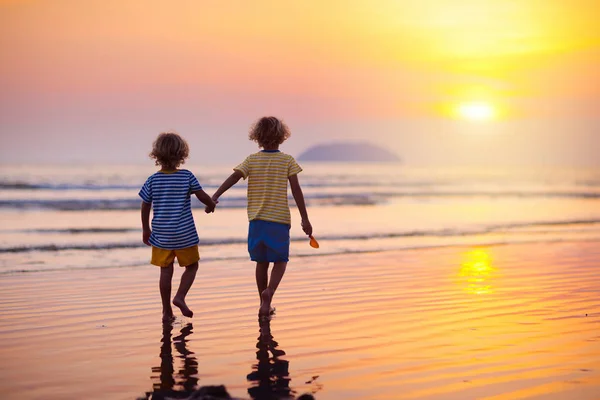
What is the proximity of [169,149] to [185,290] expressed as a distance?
1.16m

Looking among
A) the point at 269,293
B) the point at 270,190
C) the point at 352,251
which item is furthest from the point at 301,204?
the point at 352,251

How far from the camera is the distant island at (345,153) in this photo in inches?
5684

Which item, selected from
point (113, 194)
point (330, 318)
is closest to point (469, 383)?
point (330, 318)

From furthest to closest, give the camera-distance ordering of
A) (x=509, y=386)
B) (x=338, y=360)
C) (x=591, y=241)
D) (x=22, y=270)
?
(x=591, y=241) → (x=22, y=270) → (x=338, y=360) → (x=509, y=386)

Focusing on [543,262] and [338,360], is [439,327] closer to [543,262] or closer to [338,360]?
[338,360]

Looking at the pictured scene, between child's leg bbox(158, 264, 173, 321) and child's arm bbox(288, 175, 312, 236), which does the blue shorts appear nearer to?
child's arm bbox(288, 175, 312, 236)

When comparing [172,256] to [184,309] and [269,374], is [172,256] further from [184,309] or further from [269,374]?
[269,374]

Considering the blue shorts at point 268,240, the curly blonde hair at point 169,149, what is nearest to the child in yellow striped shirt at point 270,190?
the blue shorts at point 268,240

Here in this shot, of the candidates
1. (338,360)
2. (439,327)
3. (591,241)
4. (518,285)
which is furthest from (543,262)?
(338,360)

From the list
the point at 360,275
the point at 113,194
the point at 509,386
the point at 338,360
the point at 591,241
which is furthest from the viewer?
the point at 113,194

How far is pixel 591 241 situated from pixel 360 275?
614 cm

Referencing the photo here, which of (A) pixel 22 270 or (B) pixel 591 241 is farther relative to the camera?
(B) pixel 591 241

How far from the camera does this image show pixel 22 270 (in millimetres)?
9883

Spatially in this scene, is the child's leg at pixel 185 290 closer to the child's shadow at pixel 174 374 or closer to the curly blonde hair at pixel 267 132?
the child's shadow at pixel 174 374
